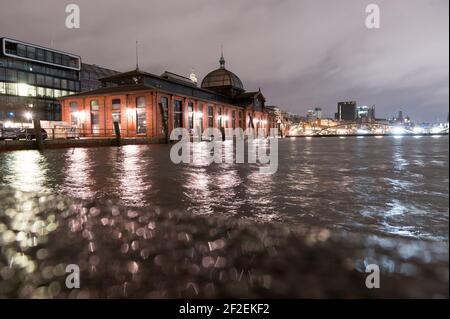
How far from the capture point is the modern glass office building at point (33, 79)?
59344 mm

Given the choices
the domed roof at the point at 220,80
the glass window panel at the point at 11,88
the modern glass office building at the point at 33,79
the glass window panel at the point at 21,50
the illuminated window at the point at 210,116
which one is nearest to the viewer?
the illuminated window at the point at 210,116

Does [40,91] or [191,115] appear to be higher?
[40,91]

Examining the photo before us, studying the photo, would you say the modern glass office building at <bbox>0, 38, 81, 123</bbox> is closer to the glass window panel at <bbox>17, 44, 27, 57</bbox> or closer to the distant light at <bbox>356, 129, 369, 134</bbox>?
the glass window panel at <bbox>17, 44, 27, 57</bbox>

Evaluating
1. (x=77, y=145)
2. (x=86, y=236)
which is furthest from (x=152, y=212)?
(x=77, y=145)

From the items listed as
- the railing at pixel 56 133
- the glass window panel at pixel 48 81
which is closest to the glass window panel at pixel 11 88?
the glass window panel at pixel 48 81

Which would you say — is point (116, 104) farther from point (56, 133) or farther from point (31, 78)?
point (31, 78)

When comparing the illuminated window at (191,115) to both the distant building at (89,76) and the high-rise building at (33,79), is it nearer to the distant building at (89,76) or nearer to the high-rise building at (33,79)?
the high-rise building at (33,79)

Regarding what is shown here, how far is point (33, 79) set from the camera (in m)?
65.1

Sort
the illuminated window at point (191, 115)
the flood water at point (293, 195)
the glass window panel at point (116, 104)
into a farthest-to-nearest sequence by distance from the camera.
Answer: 1. the illuminated window at point (191, 115)
2. the glass window panel at point (116, 104)
3. the flood water at point (293, 195)

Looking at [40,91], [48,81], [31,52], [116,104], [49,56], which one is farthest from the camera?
[48,81]

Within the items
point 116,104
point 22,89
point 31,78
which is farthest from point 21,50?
point 116,104

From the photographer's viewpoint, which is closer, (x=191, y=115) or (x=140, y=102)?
(x=140, y=102)

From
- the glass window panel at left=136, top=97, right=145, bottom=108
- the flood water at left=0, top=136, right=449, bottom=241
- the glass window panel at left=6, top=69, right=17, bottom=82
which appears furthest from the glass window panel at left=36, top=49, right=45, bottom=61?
the flood water at left=0, top=136, right=449, bottom=241
